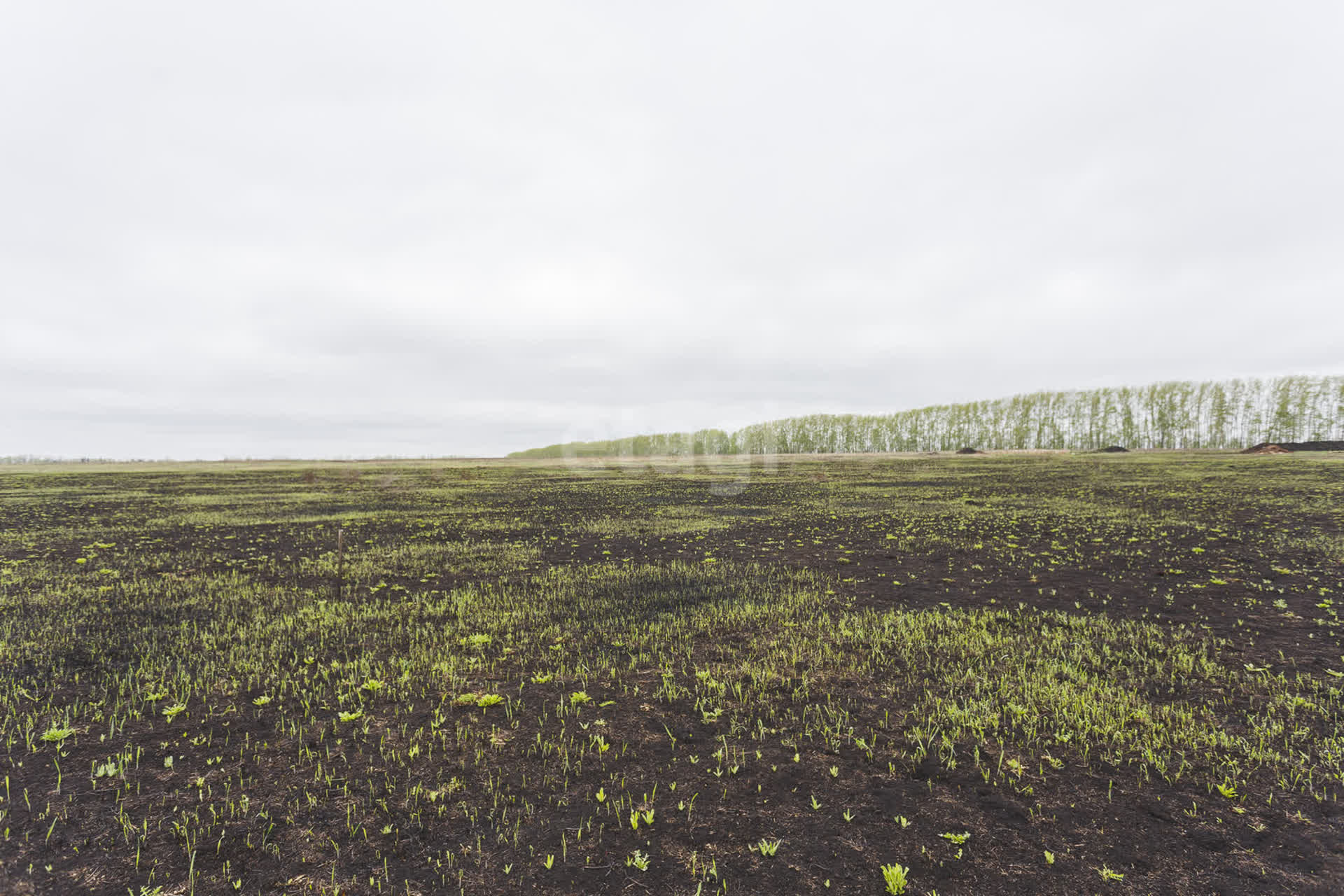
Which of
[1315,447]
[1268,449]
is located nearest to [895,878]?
[1268,449]

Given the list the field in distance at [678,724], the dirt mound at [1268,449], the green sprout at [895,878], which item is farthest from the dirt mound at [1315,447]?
the green sprout at [895,878]

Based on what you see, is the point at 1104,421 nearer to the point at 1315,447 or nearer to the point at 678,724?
the point at 1315,447

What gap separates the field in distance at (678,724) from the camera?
465cm

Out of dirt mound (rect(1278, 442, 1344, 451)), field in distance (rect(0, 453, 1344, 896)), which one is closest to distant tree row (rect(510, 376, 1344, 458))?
dirt mound (rect(1278, 442, 1344, 451))

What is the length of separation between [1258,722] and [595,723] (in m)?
8.49

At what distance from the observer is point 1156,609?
37.8ft

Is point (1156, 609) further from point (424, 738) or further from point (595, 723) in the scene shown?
point (424, 738)

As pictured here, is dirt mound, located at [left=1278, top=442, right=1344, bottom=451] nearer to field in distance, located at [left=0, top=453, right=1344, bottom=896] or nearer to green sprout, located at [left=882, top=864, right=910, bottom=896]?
field in distance, located at [left=0, top=453, right=1344, bottom=896]

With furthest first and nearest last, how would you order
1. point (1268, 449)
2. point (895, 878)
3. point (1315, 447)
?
point (1315, 447) → point (1268, 449) → point (895, 878)

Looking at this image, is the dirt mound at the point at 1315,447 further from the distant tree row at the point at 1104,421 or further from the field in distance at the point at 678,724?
the field in distance at the point at 678,724

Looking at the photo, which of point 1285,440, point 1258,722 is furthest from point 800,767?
point 1285,440

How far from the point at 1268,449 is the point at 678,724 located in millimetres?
136201

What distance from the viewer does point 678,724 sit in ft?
23.2

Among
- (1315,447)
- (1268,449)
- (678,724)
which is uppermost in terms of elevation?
(1315,447)
